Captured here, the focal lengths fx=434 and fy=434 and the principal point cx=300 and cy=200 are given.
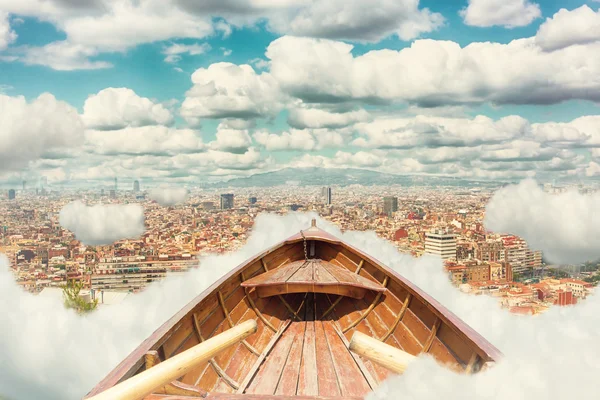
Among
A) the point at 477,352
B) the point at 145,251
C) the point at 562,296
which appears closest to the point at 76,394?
the point at 477,352

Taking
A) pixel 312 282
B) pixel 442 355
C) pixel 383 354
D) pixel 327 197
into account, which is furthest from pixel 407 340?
pixel 327 197

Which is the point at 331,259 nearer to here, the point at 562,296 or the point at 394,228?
the point at 562,296

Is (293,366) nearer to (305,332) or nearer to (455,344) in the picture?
(305,332)

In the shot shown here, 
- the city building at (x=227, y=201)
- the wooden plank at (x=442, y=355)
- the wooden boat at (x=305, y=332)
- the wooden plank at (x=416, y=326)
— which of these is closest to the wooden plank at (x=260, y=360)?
the wooden boat at (x=305, y=332)

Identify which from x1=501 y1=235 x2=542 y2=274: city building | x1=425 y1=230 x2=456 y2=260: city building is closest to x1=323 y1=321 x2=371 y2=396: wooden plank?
x1=425 y1=230 x2=456 y2=260: city building

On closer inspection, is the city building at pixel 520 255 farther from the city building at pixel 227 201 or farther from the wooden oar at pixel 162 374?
the wooden oar at pixel 162 374

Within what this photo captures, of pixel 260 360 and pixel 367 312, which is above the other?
pixel 367 312

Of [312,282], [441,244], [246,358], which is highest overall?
[312,282]

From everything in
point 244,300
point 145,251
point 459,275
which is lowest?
point 459,275
